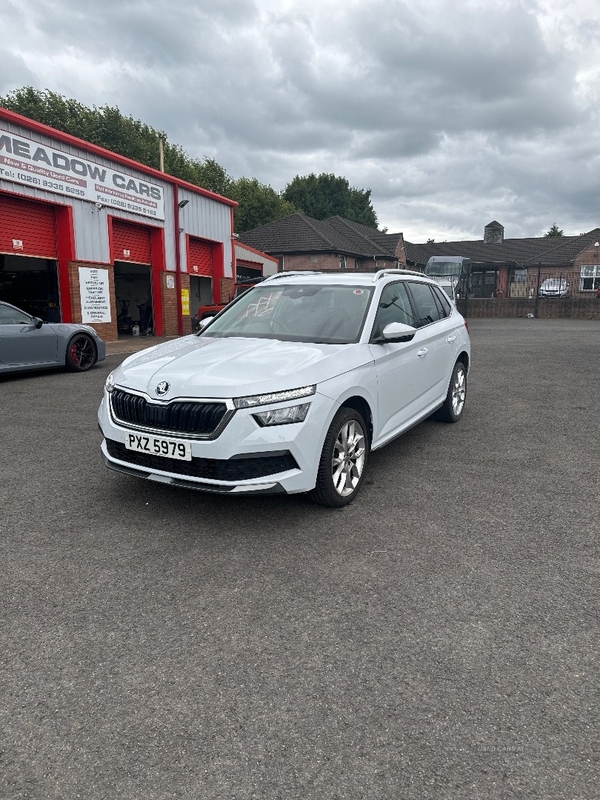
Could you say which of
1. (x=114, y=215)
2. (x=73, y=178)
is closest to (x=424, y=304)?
(x=73, y=178)

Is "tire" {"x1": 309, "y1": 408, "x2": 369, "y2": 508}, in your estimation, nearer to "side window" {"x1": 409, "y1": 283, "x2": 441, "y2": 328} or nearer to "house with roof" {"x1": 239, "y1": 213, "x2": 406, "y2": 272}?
"side window" {"x1": 409, "y1": 283, "x2": 441, "y2": 328}

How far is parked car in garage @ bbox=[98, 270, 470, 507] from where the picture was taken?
348 cm

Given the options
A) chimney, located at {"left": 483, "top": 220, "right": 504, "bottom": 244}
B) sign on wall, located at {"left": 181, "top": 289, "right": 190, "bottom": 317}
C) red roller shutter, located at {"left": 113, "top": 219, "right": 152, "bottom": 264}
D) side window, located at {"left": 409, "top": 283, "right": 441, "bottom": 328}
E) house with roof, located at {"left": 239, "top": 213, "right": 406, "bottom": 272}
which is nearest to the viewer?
side window, located at {"left": 409, "top": 283, "right": 441, "bottom": 328}

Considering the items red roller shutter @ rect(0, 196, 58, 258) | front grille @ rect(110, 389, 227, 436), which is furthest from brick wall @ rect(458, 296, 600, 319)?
front grille @ rect(110, 389, 227, 436)

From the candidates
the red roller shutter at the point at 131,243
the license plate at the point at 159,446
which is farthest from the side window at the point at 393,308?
the red roller shutter at the point at 131,243

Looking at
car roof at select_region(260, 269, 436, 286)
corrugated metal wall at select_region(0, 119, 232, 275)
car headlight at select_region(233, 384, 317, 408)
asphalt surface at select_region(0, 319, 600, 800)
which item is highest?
corrugated metal wall at select_region(0, 119, 232, 275)

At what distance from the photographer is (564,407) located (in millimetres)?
7590

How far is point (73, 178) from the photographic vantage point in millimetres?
15781

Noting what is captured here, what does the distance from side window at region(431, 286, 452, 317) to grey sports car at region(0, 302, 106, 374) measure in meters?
6.71

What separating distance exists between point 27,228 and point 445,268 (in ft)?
76.3

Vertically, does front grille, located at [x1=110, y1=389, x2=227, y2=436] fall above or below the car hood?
below

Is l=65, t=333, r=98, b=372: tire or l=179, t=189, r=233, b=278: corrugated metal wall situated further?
l=179, t=189, r=233, b=278: corrugated metal wall

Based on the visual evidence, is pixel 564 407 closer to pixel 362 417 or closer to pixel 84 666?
pixel 362 417

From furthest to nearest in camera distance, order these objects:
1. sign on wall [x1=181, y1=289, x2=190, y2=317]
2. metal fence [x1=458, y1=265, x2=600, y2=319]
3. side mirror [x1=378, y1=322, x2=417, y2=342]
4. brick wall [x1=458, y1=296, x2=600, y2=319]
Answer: metal fence [x1=458, y1=265, x2=600, y2=319], brick wall [x1=458, y1=296, x2=600, y2=319], sign on wall [x1=181, y1=289, x2=190, y2=317], side mirror [x1=378, y1=322, x2=417, y2=342]
